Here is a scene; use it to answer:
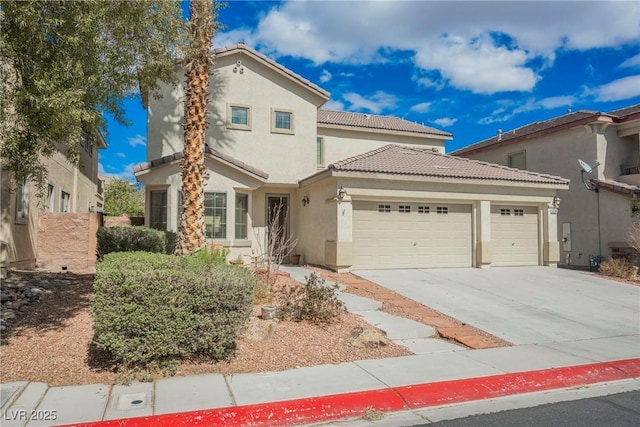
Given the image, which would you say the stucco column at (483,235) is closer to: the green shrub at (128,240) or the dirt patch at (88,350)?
the dirt patch at (88,350)

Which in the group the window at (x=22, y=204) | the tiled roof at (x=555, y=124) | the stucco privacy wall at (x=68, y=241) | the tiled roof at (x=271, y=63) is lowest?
the stucco privacy wall at (x=68, y=241)

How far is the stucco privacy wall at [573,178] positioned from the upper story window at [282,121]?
12.4 meters

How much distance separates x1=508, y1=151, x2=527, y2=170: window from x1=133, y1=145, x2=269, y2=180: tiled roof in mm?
13836

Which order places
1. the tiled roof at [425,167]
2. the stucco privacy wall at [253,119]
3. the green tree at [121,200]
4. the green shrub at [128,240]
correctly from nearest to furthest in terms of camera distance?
the green shrub at [128,240], the tiled roof at [425,167], the stucco privacy wall at [253,119], the green tree at [121,200]

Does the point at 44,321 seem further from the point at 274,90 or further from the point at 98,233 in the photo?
the point at 274,90

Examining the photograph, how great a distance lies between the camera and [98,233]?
13.1 meters

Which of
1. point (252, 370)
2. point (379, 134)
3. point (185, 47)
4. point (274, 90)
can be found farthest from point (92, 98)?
point (379, 134)

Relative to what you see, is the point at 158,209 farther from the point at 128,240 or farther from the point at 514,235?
the point at 514,235

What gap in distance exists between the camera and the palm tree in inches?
426

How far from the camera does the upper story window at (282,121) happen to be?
17.1 metres

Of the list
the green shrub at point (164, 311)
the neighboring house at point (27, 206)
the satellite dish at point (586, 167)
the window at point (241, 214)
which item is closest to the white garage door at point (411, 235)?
the window at point (241, 214)

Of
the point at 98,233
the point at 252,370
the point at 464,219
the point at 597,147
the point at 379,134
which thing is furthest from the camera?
the point at 379,134

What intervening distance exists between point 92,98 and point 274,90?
1054cm

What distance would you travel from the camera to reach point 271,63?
16969 mm
